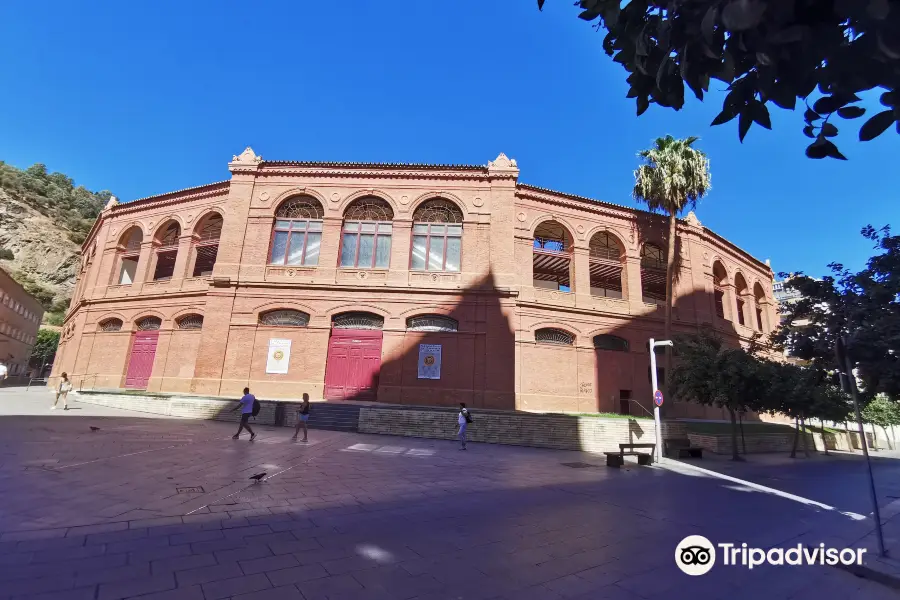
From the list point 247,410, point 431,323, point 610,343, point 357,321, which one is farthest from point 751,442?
point 247,410

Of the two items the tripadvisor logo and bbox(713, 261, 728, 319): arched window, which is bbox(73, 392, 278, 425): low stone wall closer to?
the tripadvisor logo

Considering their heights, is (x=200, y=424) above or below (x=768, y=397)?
below

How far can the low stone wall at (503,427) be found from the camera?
15711 millimetres

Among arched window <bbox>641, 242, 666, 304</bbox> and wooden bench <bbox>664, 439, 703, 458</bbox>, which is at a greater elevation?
arched window <bbox>641, 242, 666, 304</bbox>

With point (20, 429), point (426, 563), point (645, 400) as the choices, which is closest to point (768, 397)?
point (645, 400)

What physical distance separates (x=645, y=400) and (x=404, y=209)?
54.7 feet

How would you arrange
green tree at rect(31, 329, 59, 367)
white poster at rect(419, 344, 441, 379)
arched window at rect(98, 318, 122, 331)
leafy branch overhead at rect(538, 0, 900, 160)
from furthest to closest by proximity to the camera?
green tree at rect(31, 329, 59, 367)
arched window at rect(98, 318, 122, 331)
white poster at rect(419, 344, 441, 379)
leafy branch overhead at rect(538, 0, 900, 160)

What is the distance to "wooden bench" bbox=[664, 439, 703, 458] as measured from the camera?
50.0 feet

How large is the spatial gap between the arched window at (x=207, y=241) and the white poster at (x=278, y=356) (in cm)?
703

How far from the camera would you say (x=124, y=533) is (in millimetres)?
4520

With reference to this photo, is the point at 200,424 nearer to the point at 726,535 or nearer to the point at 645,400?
the point at 726,535

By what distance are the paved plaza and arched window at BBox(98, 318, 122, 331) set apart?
1638 centimetres

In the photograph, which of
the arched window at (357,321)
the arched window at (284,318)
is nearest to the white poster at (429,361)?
the arched window at (357,321)

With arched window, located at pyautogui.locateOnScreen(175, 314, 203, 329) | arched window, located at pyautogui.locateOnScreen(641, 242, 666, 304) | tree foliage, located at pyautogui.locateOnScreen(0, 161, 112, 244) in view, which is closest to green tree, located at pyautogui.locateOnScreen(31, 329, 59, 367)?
tree foliage, located at pyautogui.locateOnScreen(0, 161, 112, 244)
